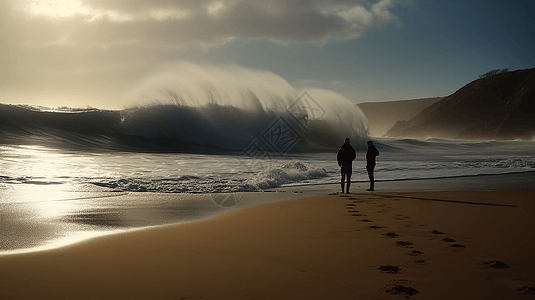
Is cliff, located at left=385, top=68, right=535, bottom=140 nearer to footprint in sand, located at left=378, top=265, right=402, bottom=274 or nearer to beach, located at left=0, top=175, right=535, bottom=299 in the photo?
beach, located at left=0, top=175, right=535, bottom=299

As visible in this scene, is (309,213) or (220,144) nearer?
(309,213)

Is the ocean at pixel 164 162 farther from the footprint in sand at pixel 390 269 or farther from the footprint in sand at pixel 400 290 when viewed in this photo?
the footprint in sand at pixel 400 290

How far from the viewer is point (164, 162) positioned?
1411 centimetres

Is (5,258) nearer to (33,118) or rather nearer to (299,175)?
(299,175)

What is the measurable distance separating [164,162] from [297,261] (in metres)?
Answer: 12.0

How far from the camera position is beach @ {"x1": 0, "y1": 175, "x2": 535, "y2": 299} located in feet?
7.40

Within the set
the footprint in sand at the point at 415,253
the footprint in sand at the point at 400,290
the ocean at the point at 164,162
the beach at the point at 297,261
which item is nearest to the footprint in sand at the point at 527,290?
the beach at the point at 297,261

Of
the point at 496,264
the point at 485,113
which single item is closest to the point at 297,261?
the point at 496,264

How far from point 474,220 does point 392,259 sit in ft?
6.91

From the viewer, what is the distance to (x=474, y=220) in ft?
14.3

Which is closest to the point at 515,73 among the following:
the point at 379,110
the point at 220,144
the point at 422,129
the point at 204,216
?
the point at 422,129

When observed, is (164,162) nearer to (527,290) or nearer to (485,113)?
(527,290)

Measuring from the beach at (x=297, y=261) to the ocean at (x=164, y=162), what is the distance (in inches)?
36.9

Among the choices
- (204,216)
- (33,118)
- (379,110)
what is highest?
(379,110)
